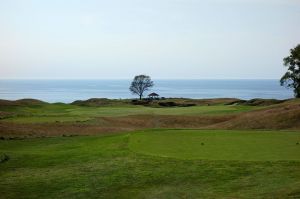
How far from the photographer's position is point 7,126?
31.3 metres

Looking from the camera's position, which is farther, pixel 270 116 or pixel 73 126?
pixel 73 126

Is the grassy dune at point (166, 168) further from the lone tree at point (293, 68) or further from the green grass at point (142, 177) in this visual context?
the lone tree at point (293, 68)

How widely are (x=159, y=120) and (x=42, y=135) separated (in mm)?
13417

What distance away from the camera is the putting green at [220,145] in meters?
15.6

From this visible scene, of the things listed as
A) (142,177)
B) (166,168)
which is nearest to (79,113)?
(166,168)

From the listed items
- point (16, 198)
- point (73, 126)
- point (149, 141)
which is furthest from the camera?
point (73, 126)

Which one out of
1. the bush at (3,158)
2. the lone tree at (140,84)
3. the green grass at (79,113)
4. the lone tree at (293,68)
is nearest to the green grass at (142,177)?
the bush at (3,158)

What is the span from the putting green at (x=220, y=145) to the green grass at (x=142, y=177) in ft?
0.90

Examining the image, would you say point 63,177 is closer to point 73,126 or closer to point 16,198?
point 16,198

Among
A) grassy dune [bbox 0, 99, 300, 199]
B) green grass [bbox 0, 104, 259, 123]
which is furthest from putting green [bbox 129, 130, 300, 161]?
green grass [bbox 0, 104, 259, 123]

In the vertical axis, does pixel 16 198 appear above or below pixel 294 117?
below

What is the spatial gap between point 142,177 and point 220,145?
5.18 metres

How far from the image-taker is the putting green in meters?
15.6

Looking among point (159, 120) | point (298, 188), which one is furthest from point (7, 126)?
point (298, 188)
